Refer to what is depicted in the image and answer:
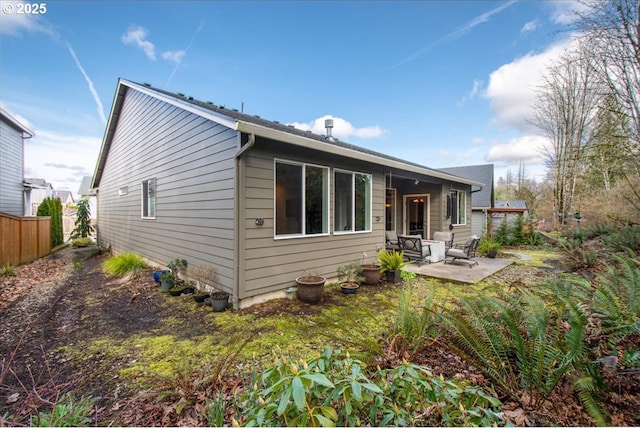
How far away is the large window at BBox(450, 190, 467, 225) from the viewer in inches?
442

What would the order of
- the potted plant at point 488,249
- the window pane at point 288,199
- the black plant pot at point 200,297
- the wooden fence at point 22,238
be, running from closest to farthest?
the black plant pot at point 200,297 < the window pane at point 288,199 < the wooden fence at point 22,238 < the potted plant at point 488,249

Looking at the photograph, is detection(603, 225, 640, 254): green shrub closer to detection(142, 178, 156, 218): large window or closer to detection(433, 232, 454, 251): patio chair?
detection(433, 232, 454, 251): patio chair

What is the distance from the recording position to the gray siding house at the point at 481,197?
1637 cm

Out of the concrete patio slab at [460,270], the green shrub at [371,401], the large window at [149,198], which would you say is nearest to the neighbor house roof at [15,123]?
the large window at [149,198]

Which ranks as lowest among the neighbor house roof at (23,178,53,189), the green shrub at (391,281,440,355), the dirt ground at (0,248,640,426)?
the dirt ground at (0,248,640,426)

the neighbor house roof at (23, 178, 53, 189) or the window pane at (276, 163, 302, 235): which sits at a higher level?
the neighbor house roof at (23, 178, 53, 189)

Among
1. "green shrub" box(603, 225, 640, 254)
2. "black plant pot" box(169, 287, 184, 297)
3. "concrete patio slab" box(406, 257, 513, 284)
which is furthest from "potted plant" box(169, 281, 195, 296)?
"green shrub" box(603, 225, 640, 254)

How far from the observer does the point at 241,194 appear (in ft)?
14.7

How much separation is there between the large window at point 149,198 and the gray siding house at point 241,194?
1.1 inches

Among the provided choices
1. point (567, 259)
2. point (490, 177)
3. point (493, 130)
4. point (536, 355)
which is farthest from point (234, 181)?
point (490, 177)

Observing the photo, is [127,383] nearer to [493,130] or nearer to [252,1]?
Result: [252,1]

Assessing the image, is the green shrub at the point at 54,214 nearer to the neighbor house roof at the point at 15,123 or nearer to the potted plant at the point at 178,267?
the neighbor house roof at the point at 15,123

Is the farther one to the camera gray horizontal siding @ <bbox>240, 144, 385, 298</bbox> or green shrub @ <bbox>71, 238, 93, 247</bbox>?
green shrub @ <bbox>71, 238, 93, 247</bbox>

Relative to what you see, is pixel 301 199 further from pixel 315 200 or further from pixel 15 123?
pixel 15 123
